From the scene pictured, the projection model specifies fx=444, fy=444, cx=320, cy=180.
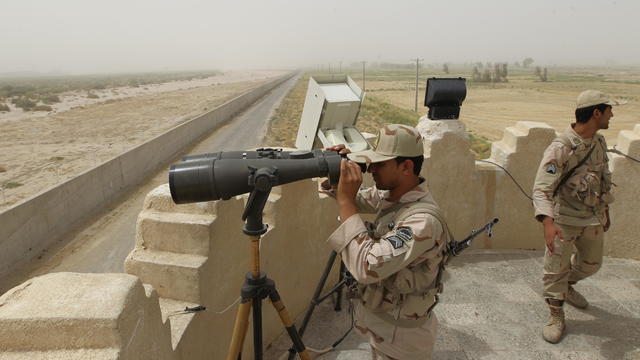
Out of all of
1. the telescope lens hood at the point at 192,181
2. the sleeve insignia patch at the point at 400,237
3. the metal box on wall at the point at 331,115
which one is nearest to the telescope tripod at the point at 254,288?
the telescope lens hood at the point at 192,181

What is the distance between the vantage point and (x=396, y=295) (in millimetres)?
2301

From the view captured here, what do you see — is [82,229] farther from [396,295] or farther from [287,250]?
[396,295]

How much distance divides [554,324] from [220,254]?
9.44ft

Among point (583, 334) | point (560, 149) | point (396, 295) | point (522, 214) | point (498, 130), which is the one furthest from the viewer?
point (498, 130)

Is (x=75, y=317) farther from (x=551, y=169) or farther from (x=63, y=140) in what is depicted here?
(x=63, y=140)

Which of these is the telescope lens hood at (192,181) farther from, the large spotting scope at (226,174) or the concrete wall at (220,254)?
the concrete wall at (220,254)

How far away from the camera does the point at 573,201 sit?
3.64m

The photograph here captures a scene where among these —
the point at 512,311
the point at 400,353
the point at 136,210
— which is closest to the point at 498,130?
the point at 136,210

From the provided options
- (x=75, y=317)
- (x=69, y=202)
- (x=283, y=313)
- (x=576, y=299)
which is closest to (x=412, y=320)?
(x=283, y=313)

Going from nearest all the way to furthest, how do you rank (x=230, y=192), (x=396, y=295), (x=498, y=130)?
(x=230, y=192)
(x=396, y=295)
(x=498, y=130)

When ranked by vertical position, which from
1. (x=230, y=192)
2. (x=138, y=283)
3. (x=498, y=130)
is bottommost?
(x=498, y=130)

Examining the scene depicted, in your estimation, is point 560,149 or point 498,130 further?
point 498,130

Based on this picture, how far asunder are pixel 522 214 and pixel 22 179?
14.7m

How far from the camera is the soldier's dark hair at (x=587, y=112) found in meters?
3.46
